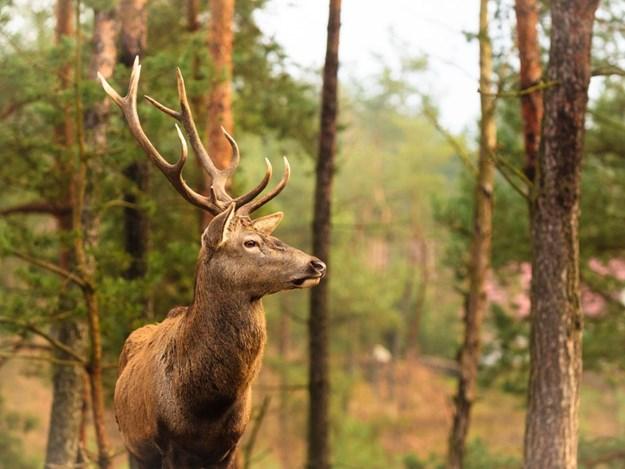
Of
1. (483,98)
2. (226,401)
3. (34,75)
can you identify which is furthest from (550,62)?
(34,75)

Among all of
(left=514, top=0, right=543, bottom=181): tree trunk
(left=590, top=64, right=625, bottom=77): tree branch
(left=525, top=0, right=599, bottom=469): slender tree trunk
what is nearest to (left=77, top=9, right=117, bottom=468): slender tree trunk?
(left=525, top=0, right=599, bottom=469): slender tree trunk

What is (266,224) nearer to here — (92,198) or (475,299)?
(92,198)

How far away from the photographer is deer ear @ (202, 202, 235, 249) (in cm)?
477

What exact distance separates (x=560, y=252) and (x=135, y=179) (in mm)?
4458

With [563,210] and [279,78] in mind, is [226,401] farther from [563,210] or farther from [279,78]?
[279,78]

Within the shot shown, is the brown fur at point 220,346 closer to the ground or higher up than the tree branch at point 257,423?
higher up

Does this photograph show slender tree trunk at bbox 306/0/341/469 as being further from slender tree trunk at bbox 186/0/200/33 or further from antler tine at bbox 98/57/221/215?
antler tine at bbox 98/57/221/215

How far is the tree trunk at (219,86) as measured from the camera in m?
9.70

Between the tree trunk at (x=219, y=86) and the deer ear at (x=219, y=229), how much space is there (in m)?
4.69

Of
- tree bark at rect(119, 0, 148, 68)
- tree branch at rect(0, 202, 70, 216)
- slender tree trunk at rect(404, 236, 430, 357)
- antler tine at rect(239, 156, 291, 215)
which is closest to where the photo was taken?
antler tine at rect(239, 156, 291, 215)

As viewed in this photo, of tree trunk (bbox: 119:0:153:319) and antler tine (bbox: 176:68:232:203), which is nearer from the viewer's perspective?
antler tine (bbox: 176:68:232:203)

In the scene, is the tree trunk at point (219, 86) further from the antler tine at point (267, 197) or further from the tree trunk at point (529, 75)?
the antler tine at point (267, 197)

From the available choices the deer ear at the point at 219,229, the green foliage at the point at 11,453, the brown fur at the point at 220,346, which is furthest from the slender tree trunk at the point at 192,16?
the green foliage at the point at 11,453

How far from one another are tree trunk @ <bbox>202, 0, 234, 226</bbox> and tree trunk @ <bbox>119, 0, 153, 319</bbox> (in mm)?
674
